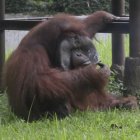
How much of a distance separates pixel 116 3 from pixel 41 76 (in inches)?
78.3

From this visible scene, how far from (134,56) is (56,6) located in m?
10.4

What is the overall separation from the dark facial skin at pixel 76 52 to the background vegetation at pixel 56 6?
10.00 meters

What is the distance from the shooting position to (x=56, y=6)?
14.5m

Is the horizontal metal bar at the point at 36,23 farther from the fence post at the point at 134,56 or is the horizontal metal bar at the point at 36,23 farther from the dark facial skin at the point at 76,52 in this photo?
the dark facial skin at the point at 76,52

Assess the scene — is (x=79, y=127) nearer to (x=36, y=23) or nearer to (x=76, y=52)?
(x=76, y=52)

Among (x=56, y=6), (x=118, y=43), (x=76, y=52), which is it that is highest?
(x=76, y=52)

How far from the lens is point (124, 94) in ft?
14.2

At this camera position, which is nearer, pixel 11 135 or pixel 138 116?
pixel 11 135

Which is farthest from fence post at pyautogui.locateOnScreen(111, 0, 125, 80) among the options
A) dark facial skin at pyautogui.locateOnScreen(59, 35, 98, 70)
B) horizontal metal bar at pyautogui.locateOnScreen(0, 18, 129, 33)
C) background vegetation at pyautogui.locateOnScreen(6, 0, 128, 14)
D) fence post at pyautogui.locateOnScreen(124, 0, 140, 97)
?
background vegetation at pyautogui.locateOnScreen(6, 0, 128, 14)

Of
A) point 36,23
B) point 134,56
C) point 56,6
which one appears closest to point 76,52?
point 134,56

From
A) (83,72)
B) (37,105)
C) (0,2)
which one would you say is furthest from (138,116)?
(0,2)

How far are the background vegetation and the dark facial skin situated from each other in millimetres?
9999

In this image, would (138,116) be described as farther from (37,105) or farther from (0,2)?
(0,2)

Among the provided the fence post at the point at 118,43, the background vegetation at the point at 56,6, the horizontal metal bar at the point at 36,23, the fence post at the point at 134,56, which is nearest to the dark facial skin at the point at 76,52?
the fence post at the point at 134,56
